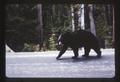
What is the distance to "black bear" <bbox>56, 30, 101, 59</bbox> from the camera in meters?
2.31

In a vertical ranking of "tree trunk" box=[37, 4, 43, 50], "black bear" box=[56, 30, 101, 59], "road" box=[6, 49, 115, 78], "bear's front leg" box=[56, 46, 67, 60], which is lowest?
"road" box=[6, 49, 115, 78]

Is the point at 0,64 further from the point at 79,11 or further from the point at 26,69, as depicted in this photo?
the point at 79,11

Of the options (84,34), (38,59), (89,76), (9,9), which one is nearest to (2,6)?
(9,9)

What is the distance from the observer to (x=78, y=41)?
7.84ft

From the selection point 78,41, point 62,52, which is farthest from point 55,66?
point 78,41

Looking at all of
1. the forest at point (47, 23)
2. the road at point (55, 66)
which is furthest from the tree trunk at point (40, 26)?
the road at point (55, 66)

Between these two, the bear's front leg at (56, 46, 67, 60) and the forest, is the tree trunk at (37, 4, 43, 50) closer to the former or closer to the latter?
the forest

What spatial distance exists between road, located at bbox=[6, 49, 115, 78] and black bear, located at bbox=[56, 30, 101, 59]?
0.20 feet

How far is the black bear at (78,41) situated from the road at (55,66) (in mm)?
61

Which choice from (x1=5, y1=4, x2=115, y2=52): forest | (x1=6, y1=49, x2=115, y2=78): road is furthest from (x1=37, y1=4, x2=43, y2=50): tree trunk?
(x1=6, y1=49, x2=115, y2=78): road

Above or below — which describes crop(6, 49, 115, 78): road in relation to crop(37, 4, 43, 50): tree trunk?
below

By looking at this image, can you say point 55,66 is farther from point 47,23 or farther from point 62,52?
point 47,23

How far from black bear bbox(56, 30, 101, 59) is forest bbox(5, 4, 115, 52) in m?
0.05
